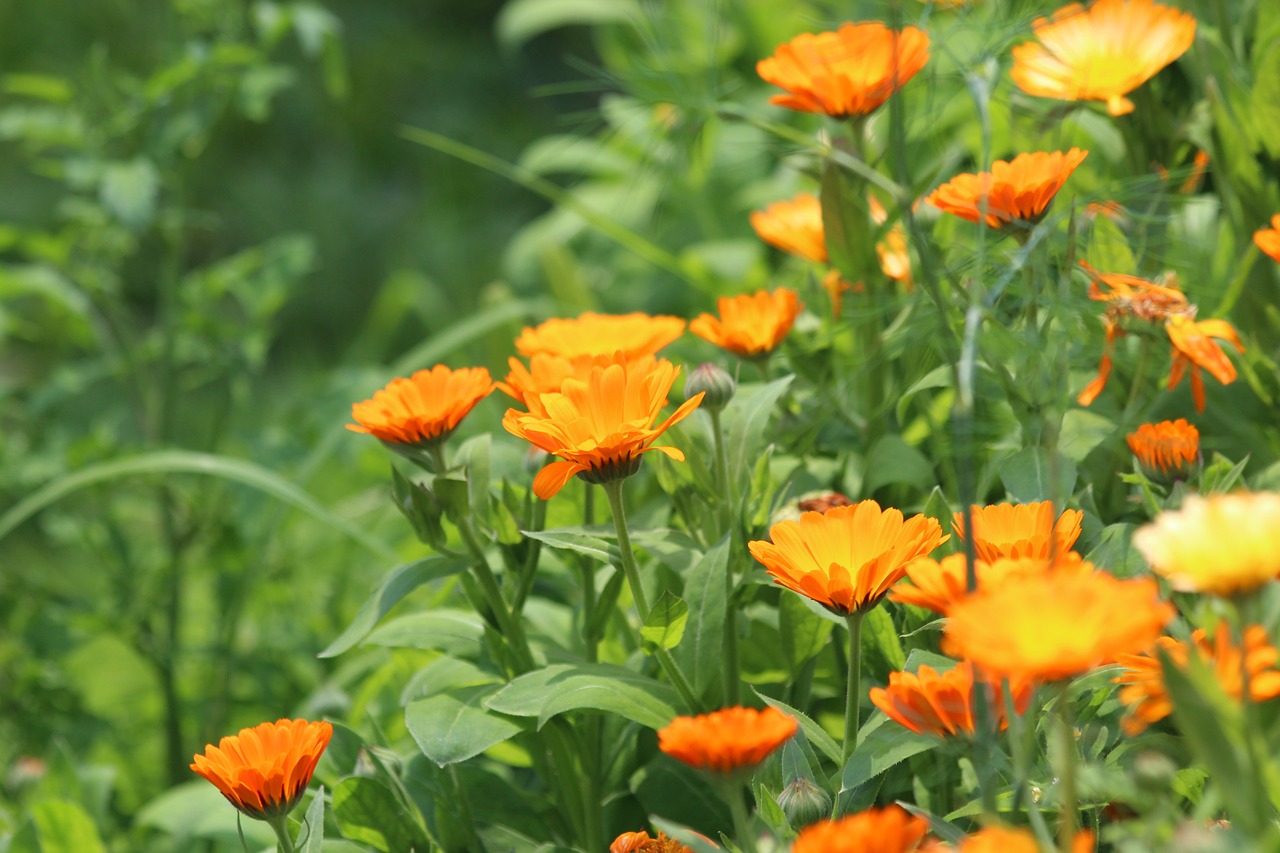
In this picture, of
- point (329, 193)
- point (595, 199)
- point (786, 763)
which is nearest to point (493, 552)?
point (786, 763)

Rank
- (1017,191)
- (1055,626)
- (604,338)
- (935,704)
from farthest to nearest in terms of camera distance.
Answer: (604,338)
(1017,191)
(935,704)
(1055,626)

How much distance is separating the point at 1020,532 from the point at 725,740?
167 mm

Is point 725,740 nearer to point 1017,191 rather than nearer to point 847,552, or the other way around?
point 847,552

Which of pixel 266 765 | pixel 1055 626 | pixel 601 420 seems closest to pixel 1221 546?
pixel 1055 626

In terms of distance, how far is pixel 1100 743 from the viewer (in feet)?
1.85

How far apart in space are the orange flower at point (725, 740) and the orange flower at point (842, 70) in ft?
1.32

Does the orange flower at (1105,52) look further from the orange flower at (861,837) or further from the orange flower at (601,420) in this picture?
the orange flower at (861,837)

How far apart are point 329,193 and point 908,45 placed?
2.41 m

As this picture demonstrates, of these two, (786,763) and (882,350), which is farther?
(882,350)

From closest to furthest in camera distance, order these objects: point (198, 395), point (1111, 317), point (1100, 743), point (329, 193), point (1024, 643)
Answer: point (1024, 643) → point (1100, 743) → point (1111, 317) → point (198, 395) → point (329, 193)

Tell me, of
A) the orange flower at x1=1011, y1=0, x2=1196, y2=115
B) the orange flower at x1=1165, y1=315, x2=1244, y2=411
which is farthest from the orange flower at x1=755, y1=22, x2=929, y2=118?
the orange flower at x1=1165, y1=315, x2=1244, y2=411

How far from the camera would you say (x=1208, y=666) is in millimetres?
419

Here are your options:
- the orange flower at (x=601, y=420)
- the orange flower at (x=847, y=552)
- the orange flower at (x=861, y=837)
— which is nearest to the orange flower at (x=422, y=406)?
the orange flower at (x=601, y=420)

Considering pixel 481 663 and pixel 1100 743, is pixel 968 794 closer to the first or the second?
pixel 1100 743
